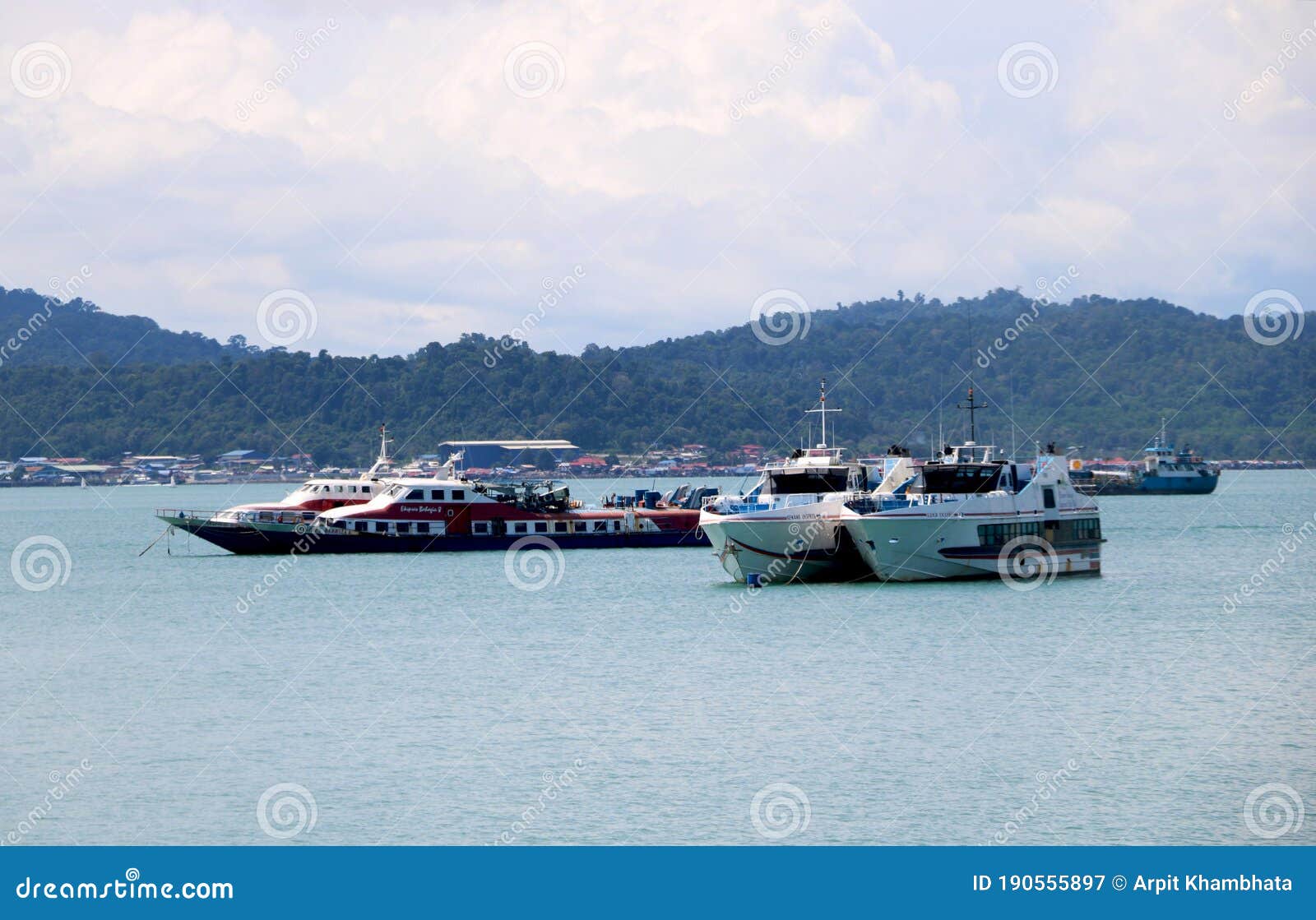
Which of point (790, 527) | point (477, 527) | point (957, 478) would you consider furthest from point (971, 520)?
point (477, 527)

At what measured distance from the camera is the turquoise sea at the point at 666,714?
91.1 ft

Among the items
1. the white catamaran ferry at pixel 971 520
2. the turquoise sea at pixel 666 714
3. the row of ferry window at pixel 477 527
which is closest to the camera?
the turquoise sea at pixel 666 714

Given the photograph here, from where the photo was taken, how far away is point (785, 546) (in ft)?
203

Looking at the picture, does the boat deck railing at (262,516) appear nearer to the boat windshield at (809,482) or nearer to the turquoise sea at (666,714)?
the turquoise sea at (666,714)

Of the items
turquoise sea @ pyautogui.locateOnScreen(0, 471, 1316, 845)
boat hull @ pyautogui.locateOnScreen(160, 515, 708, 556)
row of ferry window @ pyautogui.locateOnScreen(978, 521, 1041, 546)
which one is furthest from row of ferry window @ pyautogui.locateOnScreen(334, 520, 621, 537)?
row of ferry window @ pyautogui.locateOnScreen(978, 521, 1041, 546)

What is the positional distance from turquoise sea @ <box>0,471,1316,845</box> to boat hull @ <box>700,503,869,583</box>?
4.62 ft

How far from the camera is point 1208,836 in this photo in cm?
2639

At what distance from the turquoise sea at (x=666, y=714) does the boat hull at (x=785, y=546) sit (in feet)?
4.62

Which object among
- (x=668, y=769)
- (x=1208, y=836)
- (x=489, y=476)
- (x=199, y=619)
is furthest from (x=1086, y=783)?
(x=489, y=476)

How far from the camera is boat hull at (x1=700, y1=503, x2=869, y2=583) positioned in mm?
61031

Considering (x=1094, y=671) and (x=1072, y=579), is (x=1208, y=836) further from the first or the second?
(x=1072, y=579)

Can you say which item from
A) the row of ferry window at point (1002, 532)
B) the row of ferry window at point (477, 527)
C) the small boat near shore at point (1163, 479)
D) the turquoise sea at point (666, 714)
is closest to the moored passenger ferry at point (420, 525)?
the row of ferry window at point (477, 527)

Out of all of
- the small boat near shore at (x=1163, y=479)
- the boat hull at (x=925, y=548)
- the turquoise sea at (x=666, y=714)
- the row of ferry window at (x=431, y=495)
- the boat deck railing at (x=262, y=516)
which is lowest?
the turquoise sea at (x=666, y=714)

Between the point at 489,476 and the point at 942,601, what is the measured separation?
138940 millimetres
